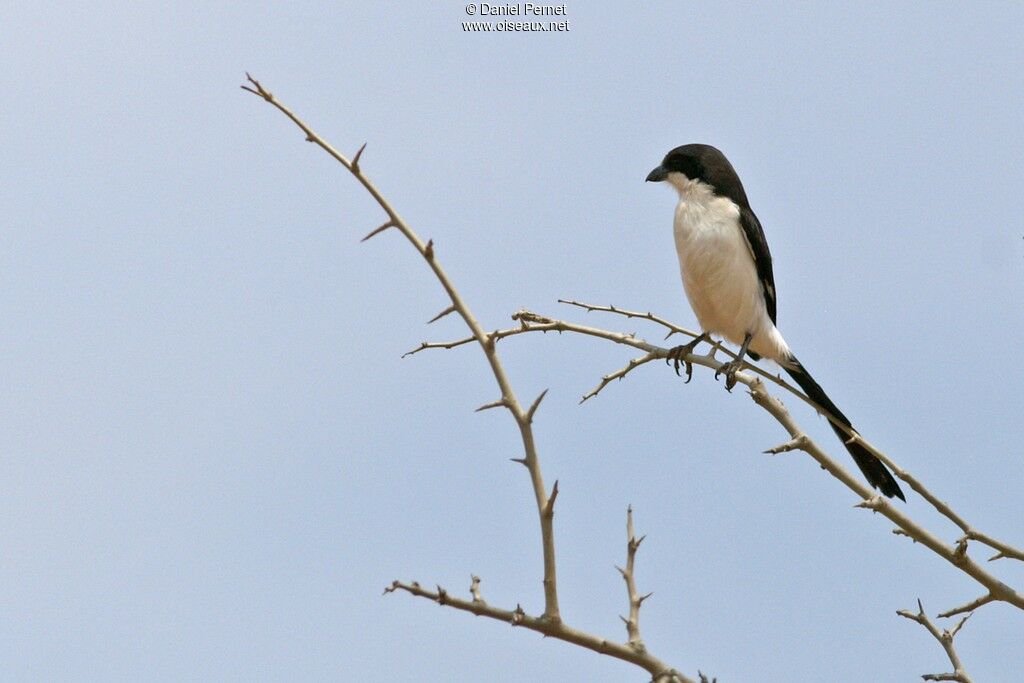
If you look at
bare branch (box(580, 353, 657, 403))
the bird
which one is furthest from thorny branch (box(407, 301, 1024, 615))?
the bird

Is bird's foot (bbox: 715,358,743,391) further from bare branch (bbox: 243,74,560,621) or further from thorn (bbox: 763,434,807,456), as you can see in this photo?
bare branch (bbox: 243,74,560,621)

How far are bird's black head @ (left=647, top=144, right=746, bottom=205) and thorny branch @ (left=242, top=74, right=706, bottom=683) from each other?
3968 mm

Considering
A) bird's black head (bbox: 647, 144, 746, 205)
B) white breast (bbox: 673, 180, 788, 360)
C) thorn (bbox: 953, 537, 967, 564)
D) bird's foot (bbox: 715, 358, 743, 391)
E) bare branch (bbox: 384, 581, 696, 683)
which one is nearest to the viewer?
bare branch (bbox: 384, 581, 696, 683)

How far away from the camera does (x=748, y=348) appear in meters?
6.48

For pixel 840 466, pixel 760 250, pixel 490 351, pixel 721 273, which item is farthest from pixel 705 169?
pixel 490 351

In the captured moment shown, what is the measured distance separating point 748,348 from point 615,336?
2870mm

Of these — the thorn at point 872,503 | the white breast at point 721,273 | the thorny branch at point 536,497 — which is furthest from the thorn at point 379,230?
the white breast at point 721,273

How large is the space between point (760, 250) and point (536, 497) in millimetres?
4100

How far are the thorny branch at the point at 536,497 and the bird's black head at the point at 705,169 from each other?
3968 mm

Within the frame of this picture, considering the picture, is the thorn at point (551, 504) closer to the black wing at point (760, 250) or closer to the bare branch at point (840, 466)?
the bare branch at point (840, 466)

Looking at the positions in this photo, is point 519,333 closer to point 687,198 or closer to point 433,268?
point 433,268

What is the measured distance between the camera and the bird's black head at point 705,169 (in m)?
6.49

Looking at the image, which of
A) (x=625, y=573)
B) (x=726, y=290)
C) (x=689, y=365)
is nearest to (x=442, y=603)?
(x=625, y=573)

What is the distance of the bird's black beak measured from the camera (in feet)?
22.1
